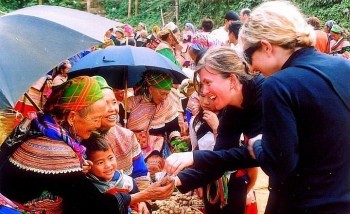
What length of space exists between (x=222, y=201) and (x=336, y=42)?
8226 mm

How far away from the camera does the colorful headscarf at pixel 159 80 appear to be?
4387 mm

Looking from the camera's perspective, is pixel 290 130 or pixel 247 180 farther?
pixel 247 180

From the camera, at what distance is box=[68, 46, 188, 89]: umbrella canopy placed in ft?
13.1

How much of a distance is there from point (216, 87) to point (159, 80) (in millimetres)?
1545

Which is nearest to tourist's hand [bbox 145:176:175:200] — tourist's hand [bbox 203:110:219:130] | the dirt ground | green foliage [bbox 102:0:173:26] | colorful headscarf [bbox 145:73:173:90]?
tourist's hand [bbox 203:110:219:130]

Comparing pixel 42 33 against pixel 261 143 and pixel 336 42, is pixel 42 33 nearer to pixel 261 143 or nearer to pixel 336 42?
pixel 261 143

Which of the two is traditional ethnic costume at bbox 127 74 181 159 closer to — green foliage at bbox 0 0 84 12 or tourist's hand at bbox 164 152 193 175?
tourist's hand at bbox 164 152 193 175

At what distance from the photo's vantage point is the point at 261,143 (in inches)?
89.5

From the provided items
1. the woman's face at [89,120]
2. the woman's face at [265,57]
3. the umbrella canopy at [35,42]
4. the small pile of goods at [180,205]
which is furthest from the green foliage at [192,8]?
the woman's face at [265,57]

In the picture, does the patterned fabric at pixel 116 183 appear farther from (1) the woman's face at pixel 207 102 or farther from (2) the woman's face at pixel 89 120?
(1) the woman's face at pixel 207 102

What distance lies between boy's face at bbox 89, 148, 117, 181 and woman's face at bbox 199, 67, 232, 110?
0.78 meters

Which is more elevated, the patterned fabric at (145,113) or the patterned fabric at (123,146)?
the patterned fabric at (123,146)

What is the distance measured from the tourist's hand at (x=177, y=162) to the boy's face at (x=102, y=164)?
19.0 inches

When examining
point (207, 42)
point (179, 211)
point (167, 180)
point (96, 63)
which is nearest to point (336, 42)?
point (207, 42)
